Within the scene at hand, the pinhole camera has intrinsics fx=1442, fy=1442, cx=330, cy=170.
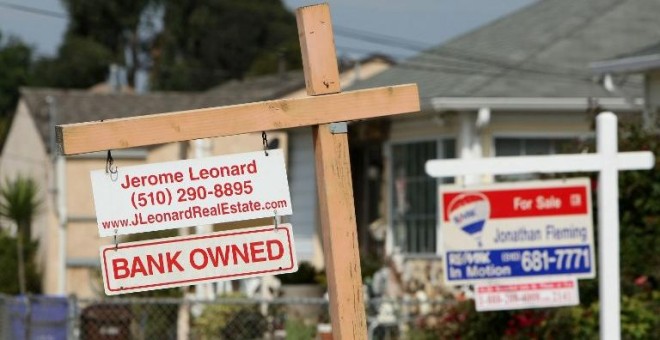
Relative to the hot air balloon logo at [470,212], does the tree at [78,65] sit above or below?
above

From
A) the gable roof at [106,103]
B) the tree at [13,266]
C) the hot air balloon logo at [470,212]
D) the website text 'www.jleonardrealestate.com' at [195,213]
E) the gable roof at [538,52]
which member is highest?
the gable roof at [106,103]

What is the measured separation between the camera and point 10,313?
16.4 m

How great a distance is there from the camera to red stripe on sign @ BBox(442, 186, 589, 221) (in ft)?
31.0

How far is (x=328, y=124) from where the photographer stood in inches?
244

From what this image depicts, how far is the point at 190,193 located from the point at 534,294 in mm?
3909

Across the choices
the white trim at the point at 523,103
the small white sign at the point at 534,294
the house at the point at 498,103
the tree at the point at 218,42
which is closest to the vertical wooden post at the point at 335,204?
the small white sign at the point at 534,294

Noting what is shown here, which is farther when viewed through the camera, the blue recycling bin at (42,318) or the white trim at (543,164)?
the blue recycling bin at (42,318)

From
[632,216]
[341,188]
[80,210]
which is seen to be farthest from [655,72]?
[80,210]

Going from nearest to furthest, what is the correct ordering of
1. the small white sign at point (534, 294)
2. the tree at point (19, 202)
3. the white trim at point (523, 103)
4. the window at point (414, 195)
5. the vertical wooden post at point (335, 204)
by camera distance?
the vertical wooden post at point (335, 204) < the small white sign at point (534, 294) < the white trim at point (523, 103) < the window at point (414, 195) < the tree at point (19, 202)

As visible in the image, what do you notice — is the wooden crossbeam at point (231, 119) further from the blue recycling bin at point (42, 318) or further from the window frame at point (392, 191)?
the window frame at point (392, 191)

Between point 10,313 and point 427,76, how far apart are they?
7.99 meters

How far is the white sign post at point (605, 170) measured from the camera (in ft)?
29.3

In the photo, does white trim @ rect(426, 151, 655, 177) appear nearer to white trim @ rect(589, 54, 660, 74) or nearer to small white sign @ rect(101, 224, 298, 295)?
small white sign @ rect(101, 224, 298, 295)

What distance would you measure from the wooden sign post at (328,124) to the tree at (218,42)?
51053 millimetres
